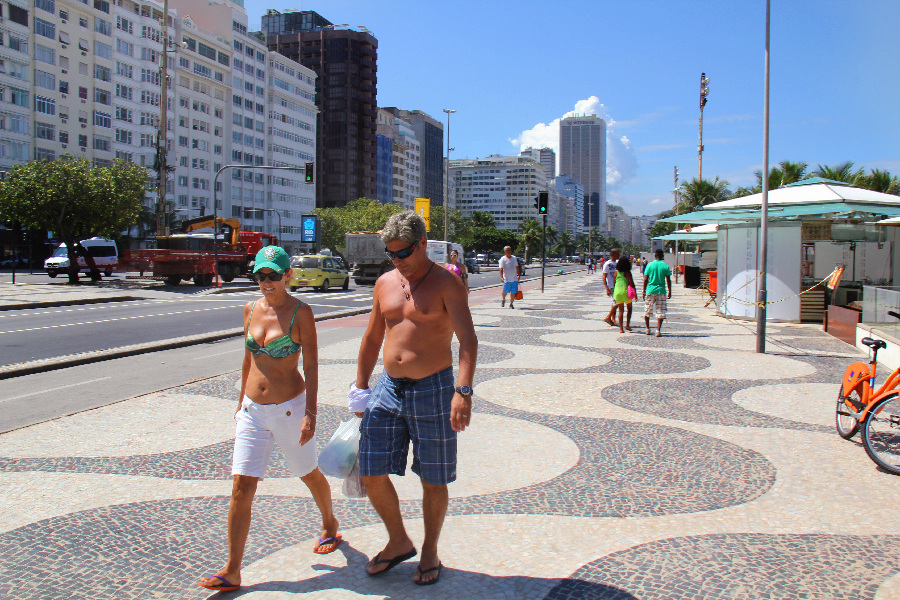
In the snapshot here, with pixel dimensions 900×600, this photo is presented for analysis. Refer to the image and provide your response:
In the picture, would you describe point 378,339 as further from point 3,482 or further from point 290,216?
point 290,216

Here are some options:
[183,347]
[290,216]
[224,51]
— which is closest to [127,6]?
[224,51]

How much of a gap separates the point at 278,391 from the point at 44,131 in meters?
66.2

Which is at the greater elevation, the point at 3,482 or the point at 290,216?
Answer: the point at 290,216

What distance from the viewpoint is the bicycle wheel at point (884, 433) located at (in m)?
5.23

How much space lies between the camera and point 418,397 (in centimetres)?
340

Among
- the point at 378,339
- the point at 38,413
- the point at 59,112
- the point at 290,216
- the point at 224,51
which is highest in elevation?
the point at 224,51

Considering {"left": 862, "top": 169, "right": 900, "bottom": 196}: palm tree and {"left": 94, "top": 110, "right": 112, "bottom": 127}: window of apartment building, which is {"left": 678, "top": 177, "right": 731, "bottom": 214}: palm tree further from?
{"left": 94, "top": 110, "right": 112, "bottom": 127}: window of apartment building

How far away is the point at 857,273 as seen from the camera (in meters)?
16.6

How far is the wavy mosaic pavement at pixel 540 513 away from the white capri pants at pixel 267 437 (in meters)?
0.49

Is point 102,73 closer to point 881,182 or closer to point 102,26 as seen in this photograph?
point 102,26

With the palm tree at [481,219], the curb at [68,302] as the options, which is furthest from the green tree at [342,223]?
the curb at [68,302]

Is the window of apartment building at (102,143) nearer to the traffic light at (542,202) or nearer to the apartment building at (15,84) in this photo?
the apartment building at (15,84)

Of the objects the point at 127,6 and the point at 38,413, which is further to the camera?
the point at 127,6

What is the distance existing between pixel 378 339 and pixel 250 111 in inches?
3693
